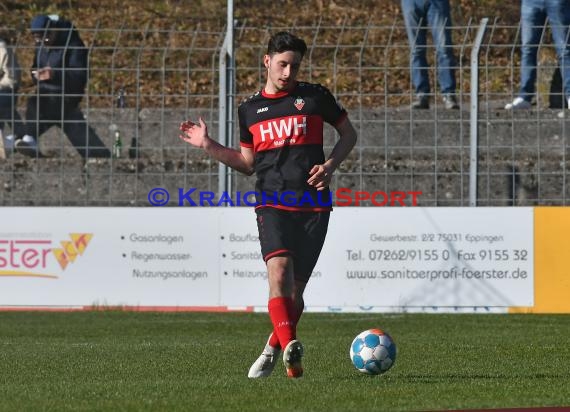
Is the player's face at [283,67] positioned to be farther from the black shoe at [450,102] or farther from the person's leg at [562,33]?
the black shoe at [450,102]

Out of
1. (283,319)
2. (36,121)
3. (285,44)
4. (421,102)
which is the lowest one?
(283,319)

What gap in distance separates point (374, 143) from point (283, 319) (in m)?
9.45

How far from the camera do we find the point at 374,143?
1780cm

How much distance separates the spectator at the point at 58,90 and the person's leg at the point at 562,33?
563 centimetres

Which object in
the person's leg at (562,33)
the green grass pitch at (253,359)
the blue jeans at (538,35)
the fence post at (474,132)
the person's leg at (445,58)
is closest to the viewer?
the green grass pitch at (253,359)

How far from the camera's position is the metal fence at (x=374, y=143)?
1677 cm

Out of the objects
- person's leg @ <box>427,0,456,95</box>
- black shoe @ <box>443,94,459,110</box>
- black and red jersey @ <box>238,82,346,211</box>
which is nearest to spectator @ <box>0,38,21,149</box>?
person's leg @ <box>427,0,456,95</box>

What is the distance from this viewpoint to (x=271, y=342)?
8.76 m

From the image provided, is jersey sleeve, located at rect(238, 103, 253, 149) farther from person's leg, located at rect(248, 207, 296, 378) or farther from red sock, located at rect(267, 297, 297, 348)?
red sock, located at rect(267, 297, 297, 348)

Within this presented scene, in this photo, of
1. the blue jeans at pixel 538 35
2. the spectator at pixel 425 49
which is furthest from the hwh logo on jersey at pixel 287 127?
the blue jeans at pixel 538 35

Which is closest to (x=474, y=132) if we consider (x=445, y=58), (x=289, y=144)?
(x=445, y=58)

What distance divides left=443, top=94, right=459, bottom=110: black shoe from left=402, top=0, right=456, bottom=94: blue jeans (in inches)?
7.3

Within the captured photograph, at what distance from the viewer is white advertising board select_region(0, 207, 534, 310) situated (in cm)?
1598

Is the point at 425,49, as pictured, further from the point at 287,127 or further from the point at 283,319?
the point at 283,319
